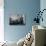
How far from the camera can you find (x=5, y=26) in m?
5.41

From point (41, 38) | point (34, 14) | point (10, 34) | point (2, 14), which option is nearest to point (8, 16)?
point (2, 14)

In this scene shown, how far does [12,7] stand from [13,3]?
0.17 meters

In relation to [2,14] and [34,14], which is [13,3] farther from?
[34,14]

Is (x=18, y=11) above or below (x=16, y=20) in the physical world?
above

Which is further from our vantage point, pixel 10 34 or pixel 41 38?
pixel 10 34

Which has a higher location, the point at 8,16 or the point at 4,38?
the point at 8,16

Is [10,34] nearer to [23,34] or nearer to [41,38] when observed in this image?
[23,34]

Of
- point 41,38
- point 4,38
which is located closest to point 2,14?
point 4,38

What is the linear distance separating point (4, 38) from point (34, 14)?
159 centimetres

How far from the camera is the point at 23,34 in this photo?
216 inches

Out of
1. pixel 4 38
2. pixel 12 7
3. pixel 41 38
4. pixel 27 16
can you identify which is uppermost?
pixel 12 7

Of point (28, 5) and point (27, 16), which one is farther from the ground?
point (28, 5)

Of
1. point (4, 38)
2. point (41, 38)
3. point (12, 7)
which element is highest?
point (12, 7)

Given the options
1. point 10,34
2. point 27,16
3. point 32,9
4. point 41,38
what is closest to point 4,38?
point 10,34
